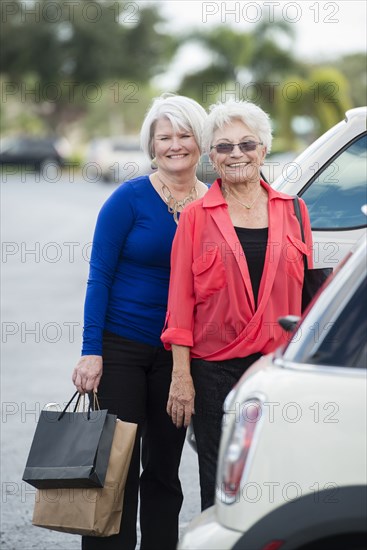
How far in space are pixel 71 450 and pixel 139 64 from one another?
5726 centimetres

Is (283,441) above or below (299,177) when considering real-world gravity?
below

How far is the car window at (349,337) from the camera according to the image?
2.98 metres

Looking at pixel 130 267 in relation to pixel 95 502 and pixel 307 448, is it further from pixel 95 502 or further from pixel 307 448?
pixel 307 448

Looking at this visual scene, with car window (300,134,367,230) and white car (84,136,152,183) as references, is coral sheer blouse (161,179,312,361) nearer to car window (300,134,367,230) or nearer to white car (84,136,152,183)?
car window (300,134,367,230)

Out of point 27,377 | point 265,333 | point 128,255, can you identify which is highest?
point 128,255

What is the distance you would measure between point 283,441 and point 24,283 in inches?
489

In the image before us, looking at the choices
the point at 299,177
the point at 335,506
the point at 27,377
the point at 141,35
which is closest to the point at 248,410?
the point at 335,506

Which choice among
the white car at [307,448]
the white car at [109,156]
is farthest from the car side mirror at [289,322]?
the white car at [109,156]

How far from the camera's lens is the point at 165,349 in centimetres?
450

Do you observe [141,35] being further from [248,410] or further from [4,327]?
[248,410]

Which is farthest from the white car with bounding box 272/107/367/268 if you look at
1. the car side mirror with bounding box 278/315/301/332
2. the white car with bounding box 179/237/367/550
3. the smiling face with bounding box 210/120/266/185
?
the white car with bounding box 179/237/367/550

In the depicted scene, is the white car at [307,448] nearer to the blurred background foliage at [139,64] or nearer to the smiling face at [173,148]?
the smiling face at [173,148]

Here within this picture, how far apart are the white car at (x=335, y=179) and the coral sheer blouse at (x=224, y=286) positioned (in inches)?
64.7

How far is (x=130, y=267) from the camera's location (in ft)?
14.6
